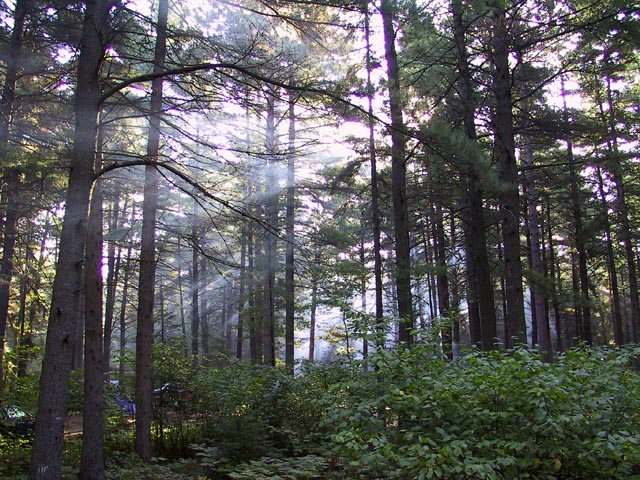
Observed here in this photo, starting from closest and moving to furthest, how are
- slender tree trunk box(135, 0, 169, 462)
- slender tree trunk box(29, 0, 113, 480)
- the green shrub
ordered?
the green shrub < slender tree trunk box(29, 0, 113, 480) < slender tree trunk box(135, 0, 169, 462)

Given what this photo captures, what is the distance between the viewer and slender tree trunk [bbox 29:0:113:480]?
14.9 feet

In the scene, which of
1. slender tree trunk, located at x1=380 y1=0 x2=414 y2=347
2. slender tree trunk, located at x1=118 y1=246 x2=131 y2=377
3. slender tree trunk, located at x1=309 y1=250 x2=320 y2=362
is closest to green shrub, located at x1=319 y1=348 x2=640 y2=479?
slender tree trunk, located at x1=309 y1=250 x2=320 y2=362

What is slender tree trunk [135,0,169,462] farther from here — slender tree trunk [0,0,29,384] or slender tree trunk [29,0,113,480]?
slender tree trunk [29,0,113,480]

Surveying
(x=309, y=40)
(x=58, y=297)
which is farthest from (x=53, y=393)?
(x=309, y=40)

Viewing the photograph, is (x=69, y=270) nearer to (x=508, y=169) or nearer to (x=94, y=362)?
(x=94, y=362)

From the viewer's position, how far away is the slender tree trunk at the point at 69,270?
4551 millimetres

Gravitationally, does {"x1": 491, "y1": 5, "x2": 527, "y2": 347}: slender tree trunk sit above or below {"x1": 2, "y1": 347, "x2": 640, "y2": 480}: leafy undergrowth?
above

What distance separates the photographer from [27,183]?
10.7m

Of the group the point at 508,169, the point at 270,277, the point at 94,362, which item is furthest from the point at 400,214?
the point at 270,277

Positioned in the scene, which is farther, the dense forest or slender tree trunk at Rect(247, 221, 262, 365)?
slender tree trunk at Rect(247, 221, 262, 365)

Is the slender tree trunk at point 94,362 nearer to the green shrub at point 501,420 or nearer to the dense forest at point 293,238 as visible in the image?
the dense forest at point 293,238

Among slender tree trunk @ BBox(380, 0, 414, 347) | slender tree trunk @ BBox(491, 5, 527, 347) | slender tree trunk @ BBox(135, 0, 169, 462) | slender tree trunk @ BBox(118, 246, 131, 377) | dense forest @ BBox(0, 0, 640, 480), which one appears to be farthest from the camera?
slender tree trunk @ BBox(118, 246, 131, 377)

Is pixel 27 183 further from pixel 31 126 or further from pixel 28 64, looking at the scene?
pixel 28 64

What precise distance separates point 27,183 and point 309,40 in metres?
7.67
